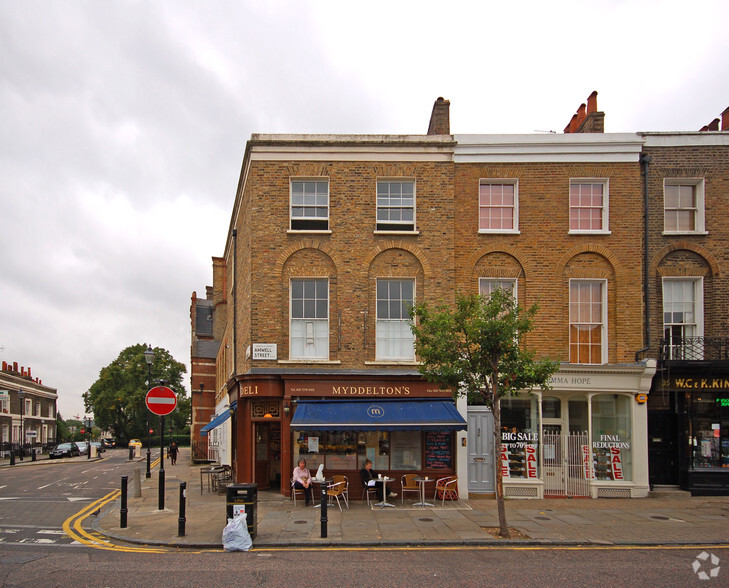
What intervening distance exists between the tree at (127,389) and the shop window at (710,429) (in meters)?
65.6

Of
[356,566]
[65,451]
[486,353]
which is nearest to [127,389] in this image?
[65,451]

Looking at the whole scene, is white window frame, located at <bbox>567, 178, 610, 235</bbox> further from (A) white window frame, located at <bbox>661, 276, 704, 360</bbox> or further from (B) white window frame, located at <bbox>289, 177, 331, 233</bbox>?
(B) white window frame, located at <bbox>289, 177, 331, 233</bbox>

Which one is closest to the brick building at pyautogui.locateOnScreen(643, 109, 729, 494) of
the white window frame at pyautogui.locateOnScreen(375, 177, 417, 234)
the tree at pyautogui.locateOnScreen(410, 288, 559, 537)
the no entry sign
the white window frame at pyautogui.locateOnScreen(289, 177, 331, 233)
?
the tree at pyautogui.locateOnScreen(410, 288, 559, 537)

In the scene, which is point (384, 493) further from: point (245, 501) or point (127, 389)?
point (127, 389)

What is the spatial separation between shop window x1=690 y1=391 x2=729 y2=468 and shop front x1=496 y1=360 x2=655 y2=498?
1.66 metres

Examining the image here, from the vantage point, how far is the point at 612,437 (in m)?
18.3

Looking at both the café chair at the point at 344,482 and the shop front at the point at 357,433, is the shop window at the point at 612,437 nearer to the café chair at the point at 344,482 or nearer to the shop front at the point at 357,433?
the shop front at the point at 357,433

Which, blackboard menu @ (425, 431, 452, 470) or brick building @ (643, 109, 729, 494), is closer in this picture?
blackboard menu @ (425, 431, 452, 470)

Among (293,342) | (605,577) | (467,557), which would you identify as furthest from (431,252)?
(605,577)

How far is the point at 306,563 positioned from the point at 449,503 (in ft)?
23.4

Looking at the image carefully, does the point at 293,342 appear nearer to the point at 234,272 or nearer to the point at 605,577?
the point at 234,272

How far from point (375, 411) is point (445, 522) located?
13.1ft

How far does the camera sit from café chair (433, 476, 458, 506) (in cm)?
1688

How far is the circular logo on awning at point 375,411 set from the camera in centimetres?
1706
